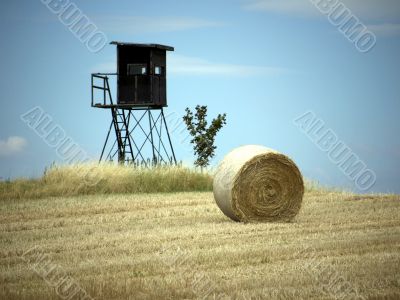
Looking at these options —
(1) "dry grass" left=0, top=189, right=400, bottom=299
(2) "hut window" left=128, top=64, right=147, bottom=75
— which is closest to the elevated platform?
(2) "hut window" left=128, top=64, right=147, bottom=75

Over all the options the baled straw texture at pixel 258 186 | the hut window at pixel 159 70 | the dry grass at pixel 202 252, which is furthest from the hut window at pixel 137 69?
the baled straw texture at pixel 258 186

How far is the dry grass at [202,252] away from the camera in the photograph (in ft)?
27.3

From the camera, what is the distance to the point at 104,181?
24.7 metres

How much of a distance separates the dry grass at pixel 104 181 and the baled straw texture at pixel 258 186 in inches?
366

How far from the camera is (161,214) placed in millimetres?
16812

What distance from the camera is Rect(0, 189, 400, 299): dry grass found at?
8.33 m

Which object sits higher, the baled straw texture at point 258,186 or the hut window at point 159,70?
the hut window at point 159,70

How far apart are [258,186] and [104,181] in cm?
1034

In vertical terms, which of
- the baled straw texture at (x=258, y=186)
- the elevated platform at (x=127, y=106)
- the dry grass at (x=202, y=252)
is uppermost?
the elevated platform at (x=127, y=106)

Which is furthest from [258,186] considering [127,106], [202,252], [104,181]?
[127,106]

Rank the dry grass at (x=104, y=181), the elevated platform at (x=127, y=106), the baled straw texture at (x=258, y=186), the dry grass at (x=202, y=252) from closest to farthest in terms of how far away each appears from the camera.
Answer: the dry grass at (x=202, y=252) < the baled straw texture at (x=258, y=186) < the dry grass at (x=104, y=181) < the elevated platform at (x=127, y=106)

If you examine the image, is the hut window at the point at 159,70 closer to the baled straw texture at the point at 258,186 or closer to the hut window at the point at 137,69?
the hut window at the point at 137,69

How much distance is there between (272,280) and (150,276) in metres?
1.65

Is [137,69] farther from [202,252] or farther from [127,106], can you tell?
[202,252]
